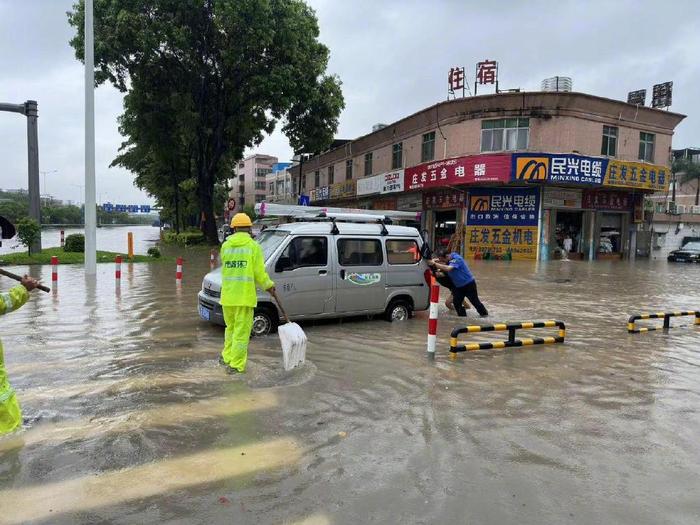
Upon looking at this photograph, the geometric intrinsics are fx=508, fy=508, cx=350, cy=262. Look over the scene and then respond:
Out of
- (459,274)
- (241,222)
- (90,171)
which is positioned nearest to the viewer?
(241,222)

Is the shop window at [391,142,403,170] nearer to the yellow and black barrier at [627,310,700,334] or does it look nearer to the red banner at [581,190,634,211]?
the red banner at [581,190,634,211]

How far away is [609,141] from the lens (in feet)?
85.9

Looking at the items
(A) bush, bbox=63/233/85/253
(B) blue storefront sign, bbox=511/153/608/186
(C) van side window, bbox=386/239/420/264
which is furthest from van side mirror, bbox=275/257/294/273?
(B) blue storefront sign, bbox=511/153/608/186

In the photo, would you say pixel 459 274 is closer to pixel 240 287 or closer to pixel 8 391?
pixel 240 287

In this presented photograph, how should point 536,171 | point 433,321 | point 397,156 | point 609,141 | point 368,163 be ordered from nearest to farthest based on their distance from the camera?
point 433,321 < point 536,171 < point 609,141 < point 397,156 < point 368,163

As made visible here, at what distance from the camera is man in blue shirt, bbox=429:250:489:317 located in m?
9.51

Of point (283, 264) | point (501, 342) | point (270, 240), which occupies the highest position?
point (270, 240)

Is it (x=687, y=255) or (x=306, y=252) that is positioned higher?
(x=306, y=252)

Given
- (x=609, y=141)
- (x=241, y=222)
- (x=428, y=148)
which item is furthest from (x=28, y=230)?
(x=609, y=141)

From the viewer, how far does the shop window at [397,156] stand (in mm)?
31453

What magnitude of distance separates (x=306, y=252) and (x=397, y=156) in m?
25.1

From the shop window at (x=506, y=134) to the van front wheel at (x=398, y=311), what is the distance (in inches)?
718

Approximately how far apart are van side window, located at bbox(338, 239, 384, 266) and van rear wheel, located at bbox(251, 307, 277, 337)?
4.70 ft

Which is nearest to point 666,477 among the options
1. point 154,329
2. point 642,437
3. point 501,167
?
point 642,437
